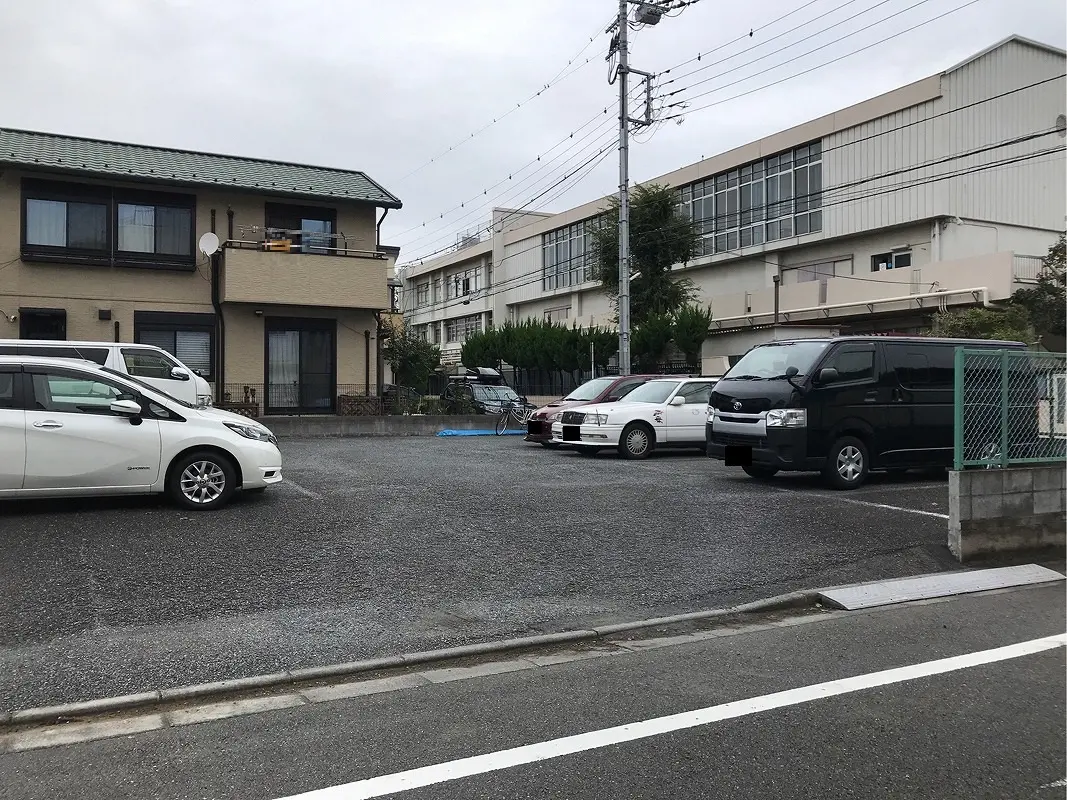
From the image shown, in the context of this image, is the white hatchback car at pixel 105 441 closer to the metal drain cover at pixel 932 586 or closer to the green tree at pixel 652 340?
the metal drain cover at pixel 932 586

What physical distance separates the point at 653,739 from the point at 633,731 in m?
0.12

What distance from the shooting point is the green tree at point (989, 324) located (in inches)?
795

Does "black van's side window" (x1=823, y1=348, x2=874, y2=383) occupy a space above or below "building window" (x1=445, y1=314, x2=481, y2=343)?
Answer: below

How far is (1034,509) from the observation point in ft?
25.1

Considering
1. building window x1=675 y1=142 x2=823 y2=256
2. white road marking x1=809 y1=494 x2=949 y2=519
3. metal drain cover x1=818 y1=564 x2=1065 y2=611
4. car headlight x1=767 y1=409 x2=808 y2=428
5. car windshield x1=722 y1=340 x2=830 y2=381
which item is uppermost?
building window x1=675 y1=142 x2=823 y2=256

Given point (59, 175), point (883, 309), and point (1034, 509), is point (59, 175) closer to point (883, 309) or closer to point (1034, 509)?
point (1034, 509)

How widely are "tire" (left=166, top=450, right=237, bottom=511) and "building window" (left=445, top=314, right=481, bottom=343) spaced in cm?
5209

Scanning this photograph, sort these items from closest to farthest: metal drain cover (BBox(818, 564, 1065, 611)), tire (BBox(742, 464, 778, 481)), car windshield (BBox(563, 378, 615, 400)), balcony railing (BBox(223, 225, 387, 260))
Result: metal drain cover (BBox(818, 564, 1065, 611))
tire (BBox(742, 464, 778, 481))
car windshield (BBox(563, 378, 615, 400))
balcony railing (BBox(223, 225, 387, 260))

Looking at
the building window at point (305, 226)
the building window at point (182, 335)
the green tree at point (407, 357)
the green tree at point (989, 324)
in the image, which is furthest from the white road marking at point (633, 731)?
the green tree at point (407, 357)

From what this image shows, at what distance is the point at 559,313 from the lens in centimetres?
5184

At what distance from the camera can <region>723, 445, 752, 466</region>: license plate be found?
35.7 ft

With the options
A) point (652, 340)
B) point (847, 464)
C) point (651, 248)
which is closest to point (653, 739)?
point (847, 464)

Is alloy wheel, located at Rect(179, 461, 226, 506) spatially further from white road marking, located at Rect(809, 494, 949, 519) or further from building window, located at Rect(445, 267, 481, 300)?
building window, located at Rect(445, 267, 481, 300)

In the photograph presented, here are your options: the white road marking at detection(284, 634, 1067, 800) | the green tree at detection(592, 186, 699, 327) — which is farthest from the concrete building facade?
the white road marking at detection(284, 634, 1067, 800)
